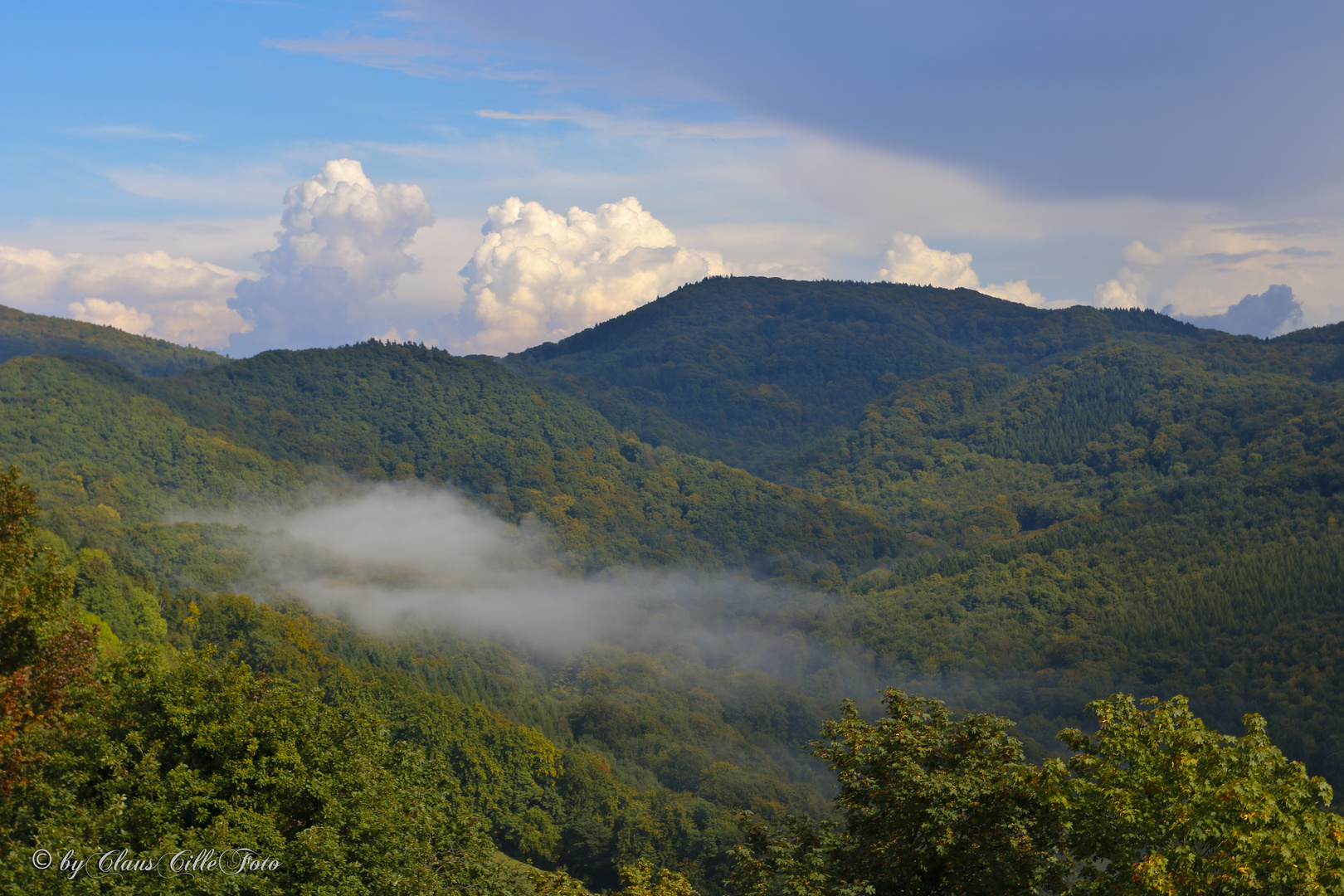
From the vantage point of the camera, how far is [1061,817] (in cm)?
2564

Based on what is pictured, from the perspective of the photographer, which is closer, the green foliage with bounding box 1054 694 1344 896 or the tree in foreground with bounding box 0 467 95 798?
the green foliage with bounding box 1054 694 1344 896

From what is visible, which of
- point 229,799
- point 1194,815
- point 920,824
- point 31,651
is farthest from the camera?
point 31,651

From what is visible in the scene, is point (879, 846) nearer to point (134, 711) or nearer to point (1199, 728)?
point (1199, 728)

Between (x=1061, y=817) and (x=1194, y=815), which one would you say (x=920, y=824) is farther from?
(x=1194, y=815)

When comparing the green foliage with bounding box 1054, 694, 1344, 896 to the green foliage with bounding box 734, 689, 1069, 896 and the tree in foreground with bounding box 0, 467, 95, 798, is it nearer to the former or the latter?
the green foliage with bounding box 734, 689, 1069, 896

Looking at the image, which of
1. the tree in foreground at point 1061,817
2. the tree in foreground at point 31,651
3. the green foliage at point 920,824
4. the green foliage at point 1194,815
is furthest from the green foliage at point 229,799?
the green foliage at point 1194,815

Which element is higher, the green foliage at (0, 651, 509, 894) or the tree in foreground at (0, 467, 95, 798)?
the tree in foreground at (0, 467, 95, 798)

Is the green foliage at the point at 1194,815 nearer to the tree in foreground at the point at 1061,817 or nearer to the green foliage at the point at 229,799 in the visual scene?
the tree in foreground at the point at 1061,817

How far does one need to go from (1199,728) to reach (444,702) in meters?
121

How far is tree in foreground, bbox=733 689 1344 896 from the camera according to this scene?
72.4 ft

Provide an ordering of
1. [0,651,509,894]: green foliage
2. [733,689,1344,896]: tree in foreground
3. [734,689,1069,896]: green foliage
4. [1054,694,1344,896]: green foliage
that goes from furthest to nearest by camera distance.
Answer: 1. [734,689,1069,896]: green foliage
2. [0,651,509,894]: green foliage
3. [733,689,1344,896]: tree in foreground
4. [1054,694,1344,896]: green foliage

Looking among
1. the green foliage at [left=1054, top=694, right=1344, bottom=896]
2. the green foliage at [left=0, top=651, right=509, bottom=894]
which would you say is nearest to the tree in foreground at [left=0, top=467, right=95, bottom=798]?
the green foliage at [left=0, top=651, right=509, bottom=894]

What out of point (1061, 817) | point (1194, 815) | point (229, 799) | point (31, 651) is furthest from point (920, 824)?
point (31, 651)

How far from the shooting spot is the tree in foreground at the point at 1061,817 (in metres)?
22.1
